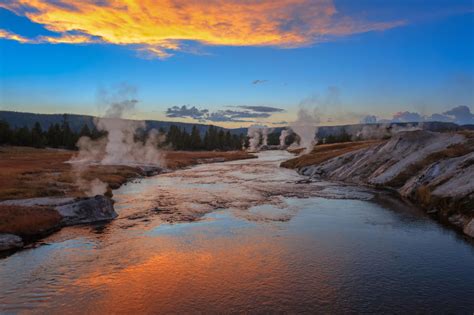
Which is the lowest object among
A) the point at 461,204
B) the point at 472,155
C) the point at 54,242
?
the point at 54,242

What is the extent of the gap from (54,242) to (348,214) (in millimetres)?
24375

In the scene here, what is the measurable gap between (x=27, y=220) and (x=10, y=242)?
3.72 meters

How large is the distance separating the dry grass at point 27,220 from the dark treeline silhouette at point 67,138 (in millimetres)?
107573

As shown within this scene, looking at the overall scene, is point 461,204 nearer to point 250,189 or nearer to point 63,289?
point 250,189

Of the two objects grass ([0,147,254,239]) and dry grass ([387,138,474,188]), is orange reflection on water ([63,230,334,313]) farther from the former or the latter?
dry grass ([387,138,474,188])

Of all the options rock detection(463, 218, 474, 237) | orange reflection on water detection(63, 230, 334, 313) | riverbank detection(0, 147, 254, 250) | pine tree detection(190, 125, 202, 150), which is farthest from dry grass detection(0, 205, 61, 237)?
pine tree detection(190, 125, 202, 150)

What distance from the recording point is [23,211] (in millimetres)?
29391

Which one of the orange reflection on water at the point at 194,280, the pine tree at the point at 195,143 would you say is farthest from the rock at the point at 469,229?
the pine tree at the point at 195,143

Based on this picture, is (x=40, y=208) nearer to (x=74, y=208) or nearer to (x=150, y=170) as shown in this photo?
(x=74, y=208)

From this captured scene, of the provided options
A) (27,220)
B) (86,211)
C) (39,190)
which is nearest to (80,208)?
(86,211)

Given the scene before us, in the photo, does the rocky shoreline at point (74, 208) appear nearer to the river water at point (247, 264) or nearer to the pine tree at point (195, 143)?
the river water at point (247, 264)

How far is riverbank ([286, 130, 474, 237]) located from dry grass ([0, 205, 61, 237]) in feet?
103

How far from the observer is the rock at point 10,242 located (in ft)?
78.8

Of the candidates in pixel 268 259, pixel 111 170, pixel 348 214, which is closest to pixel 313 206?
pixel 348 214
